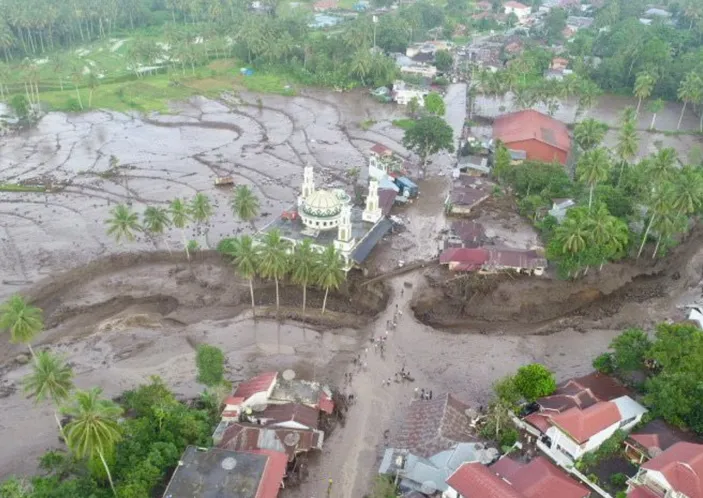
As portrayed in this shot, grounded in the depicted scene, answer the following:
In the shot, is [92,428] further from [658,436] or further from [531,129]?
[531,129]

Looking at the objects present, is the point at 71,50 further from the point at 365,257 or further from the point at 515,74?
the point at 365,257

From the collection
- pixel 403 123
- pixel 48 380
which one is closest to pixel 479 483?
pixel 48 380

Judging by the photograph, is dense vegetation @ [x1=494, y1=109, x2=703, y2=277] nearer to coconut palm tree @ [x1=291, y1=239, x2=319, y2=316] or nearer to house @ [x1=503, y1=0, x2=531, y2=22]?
coconut palm tree @ [x1=291, y1=239, x2=319, y2=316]

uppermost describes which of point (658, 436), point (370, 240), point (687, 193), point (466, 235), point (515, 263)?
point (687, 193)

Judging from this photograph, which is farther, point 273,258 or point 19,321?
point 273,258

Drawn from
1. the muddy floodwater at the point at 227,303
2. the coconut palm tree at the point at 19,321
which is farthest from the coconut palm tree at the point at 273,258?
the coconut palm tree at the point at 19,321

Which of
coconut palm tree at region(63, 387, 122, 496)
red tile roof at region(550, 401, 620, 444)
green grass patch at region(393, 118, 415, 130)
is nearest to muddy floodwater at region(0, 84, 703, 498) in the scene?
red tile roof at region(550, 401, 620, 444)

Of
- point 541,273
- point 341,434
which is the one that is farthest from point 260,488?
point 541,273
